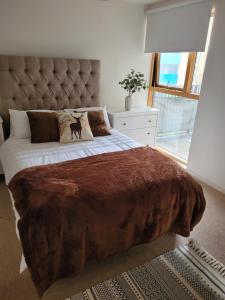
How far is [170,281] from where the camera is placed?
5.41ft

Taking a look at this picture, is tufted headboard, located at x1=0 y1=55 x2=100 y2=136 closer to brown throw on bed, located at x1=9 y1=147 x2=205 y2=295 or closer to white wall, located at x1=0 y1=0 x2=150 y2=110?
white wall, located at x1=0 y1=0 x2=150 y2=110

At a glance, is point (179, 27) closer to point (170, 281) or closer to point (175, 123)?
point (175, 123)

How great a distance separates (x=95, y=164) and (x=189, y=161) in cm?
176

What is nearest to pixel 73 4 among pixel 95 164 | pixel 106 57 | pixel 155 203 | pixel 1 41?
pixel 106 57

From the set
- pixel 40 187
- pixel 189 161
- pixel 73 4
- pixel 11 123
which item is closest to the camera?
pixel 40 187

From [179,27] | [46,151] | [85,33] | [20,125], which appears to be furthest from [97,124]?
[179,27]

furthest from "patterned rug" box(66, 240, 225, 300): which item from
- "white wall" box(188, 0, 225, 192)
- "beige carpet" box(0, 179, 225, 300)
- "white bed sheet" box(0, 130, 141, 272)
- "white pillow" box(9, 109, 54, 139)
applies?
"white pillow" box(9, 109, 54, 139)

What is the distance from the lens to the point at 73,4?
2932 millimetres

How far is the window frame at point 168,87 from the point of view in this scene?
3115mm

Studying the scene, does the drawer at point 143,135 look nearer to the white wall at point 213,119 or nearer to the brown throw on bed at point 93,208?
the white wall at point 213,119

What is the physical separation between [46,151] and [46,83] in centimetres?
114

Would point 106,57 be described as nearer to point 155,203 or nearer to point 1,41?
point 1,41

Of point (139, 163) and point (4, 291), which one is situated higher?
point (139, 163)

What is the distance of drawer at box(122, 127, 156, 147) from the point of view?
3.54m
